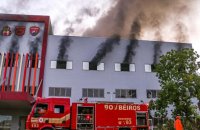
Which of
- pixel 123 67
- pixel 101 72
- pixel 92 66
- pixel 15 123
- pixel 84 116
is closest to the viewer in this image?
pixel 84 116

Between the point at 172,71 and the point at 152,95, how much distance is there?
30.4 ft

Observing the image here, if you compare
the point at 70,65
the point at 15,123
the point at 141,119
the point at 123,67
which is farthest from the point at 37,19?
the point at 141,119

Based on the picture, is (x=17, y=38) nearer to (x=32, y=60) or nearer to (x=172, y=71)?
(x=32, y=60)

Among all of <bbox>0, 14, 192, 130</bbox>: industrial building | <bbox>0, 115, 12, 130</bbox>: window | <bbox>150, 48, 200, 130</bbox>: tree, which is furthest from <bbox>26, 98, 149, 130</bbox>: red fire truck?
<bbox>0, 115, 12, 130</bbox>: window

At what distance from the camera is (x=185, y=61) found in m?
28.4

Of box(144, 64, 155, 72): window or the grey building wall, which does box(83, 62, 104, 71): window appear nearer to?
the grey building wall

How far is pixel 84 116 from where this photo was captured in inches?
783

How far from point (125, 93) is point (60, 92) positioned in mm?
7995

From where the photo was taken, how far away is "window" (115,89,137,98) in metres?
36.1

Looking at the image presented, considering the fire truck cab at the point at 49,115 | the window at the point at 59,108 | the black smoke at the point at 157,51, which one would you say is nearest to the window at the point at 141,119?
the fire truck cab at the point at 49,115

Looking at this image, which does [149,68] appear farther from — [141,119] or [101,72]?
[141,119]

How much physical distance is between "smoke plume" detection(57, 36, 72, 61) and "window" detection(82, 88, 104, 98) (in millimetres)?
4915

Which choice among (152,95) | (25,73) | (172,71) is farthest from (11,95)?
(152,95)

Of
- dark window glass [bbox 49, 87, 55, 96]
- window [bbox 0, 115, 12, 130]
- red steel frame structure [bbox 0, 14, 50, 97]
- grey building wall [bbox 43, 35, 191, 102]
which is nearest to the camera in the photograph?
window [bbox 0, 115, 12, 130]
